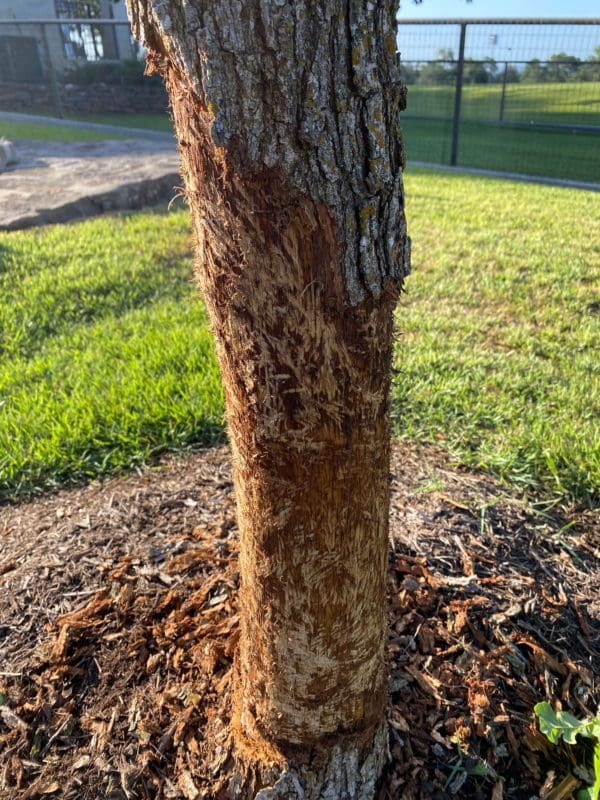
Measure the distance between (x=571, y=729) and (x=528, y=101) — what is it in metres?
14.0

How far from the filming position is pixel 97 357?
3600 mm

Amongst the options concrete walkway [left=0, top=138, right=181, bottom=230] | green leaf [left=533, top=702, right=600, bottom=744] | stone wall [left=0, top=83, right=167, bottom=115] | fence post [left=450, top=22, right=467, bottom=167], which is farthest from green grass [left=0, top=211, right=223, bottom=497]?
stone wall [left=0, top=83, right=167, bottom=115]

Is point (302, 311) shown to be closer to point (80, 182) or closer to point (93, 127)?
point (80, 182)

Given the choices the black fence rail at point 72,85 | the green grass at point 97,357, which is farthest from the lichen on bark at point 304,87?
the black fence rail at point 72,85

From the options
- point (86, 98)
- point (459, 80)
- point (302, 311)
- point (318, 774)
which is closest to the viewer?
point (302, 311)

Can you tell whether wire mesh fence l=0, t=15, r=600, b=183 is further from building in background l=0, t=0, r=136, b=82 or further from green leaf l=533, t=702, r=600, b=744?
green leaf l=533, t=702, r=600, b=744

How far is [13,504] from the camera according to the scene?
2590 mm

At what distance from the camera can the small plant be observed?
1.50 m

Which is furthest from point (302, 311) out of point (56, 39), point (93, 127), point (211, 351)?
point (56, 39)

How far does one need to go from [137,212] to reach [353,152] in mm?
6291

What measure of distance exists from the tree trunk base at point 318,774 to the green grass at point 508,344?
139 centimetres

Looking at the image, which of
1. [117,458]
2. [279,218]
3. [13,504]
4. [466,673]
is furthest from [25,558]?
[279,218]

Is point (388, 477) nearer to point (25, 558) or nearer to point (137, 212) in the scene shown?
point (25, 558)

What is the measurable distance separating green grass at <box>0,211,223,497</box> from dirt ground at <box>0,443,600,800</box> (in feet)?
1.31
